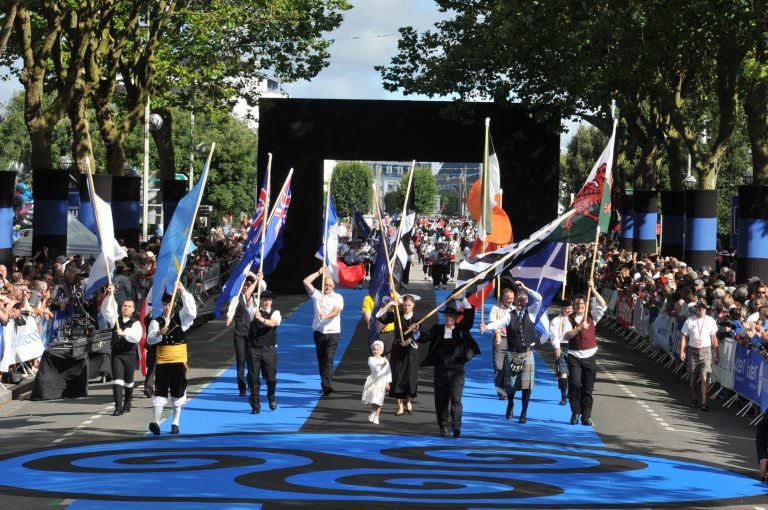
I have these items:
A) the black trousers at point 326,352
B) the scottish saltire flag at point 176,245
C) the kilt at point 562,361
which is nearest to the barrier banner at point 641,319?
the kilt at point 562,361

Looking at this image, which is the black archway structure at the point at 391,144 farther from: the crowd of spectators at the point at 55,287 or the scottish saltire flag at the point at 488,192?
the scottish saltire flag at the point at 488,192

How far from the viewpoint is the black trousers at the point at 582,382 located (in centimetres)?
1853

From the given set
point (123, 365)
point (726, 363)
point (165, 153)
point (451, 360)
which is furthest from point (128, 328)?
point (165, 153)

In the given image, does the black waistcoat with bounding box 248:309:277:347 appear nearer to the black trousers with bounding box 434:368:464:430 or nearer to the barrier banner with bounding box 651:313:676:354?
the black trousers with bounding box 434:368:464:430

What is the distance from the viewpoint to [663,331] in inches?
1050

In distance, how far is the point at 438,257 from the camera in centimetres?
4762

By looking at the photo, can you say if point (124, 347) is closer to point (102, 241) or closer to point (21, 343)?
point (102, 241)

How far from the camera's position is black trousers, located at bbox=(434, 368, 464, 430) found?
16.8m

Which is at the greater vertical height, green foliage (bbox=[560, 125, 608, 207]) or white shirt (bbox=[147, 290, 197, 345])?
green foliage (bbox=[560, 125, 608, 207])

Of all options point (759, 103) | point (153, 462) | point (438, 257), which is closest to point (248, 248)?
point (153, 462)

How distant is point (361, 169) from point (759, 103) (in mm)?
136924

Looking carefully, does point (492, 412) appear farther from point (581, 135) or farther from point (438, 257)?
point (581, 135)

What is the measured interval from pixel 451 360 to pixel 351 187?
5822 inches

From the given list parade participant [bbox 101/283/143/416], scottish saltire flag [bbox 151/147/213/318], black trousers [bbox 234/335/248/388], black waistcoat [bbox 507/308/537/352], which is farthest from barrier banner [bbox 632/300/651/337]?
scottish saltire flag [bbox 151/147/213/318]
